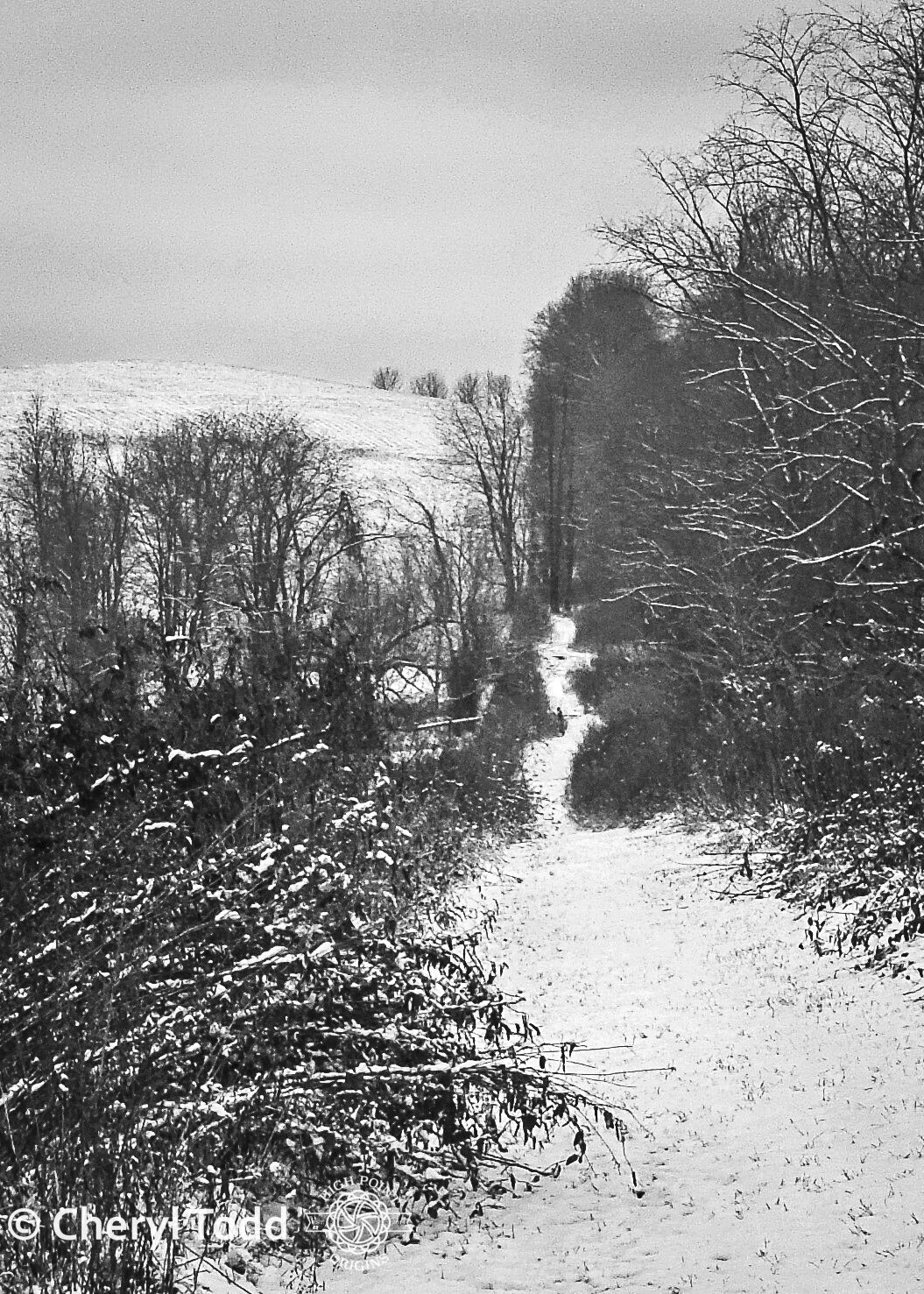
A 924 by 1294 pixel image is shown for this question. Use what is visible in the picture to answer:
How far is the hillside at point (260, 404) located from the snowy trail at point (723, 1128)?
4206 centimetres

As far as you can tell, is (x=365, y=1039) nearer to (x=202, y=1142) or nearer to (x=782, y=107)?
(x=202, y=1142)

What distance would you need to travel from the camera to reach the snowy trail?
445 centimetres

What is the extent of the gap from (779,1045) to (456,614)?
31.5 meters

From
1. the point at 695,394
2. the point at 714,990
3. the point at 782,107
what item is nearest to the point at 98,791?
the point at 714,990

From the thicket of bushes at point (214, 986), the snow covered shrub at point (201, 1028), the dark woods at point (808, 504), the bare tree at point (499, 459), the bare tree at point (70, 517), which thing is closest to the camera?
the snow covered shrub at point (201, 1028)

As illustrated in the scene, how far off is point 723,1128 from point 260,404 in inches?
2280

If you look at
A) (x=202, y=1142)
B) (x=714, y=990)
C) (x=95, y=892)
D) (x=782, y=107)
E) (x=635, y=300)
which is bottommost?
(x=714, y=990)

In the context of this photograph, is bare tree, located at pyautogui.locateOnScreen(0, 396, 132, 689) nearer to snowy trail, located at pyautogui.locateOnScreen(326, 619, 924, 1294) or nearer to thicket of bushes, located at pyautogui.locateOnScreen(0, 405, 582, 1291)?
thicket of bushes, located at pyautogui.locateOnScreen(0, 405, 582, 1291)

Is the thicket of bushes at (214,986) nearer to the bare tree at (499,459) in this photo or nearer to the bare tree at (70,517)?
the bare tree at (70,517)

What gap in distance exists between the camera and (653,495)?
20.6 m

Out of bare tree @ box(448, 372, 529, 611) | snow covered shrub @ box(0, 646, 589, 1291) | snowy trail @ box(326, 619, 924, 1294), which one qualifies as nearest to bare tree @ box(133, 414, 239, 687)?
bare tree @ box(448, 372, 529, 611)

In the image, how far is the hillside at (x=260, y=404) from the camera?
179 ft

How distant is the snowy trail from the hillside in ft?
138

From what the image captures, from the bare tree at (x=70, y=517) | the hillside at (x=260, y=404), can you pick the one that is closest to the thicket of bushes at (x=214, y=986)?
the bare tree at (x=70, y=517)
